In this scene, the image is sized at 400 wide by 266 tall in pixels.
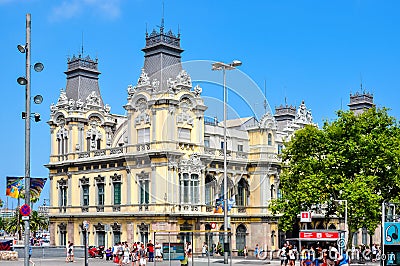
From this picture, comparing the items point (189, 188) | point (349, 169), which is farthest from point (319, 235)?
point (189, 188)

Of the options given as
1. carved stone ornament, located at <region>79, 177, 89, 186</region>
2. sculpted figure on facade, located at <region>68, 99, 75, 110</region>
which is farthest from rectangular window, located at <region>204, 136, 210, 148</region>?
sculpted figure on facade, located at <region>68, 99, 75, 110</region>

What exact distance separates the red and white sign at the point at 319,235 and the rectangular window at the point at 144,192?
2519 centimetres

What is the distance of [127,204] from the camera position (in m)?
67.8

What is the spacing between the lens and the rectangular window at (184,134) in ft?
218

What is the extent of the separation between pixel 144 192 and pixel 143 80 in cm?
1056

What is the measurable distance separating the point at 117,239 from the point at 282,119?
96.1 ft

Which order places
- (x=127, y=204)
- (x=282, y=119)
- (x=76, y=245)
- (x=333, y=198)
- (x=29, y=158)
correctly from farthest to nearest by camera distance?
(x=282, y=119), (x=76, y=245), (x=127, y=204), (x=333, y=198), (x=29, y=158)

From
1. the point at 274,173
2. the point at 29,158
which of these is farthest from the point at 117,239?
the point at 29,158

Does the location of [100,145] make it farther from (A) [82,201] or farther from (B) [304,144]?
(B) [304,144]

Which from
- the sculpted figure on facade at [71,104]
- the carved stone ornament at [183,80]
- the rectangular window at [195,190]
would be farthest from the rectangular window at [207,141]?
the sculpted figure on facade at [71,104]

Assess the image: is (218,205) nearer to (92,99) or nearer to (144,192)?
(144,192)

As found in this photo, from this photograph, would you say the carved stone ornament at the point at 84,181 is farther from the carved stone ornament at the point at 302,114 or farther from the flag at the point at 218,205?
the carved stone ornament at the point at 302,114

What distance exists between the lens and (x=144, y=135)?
66.8 m

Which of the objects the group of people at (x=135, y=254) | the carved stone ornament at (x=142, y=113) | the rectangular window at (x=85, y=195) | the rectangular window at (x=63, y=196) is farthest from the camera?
the rectangular window at (x=63, y=196)
